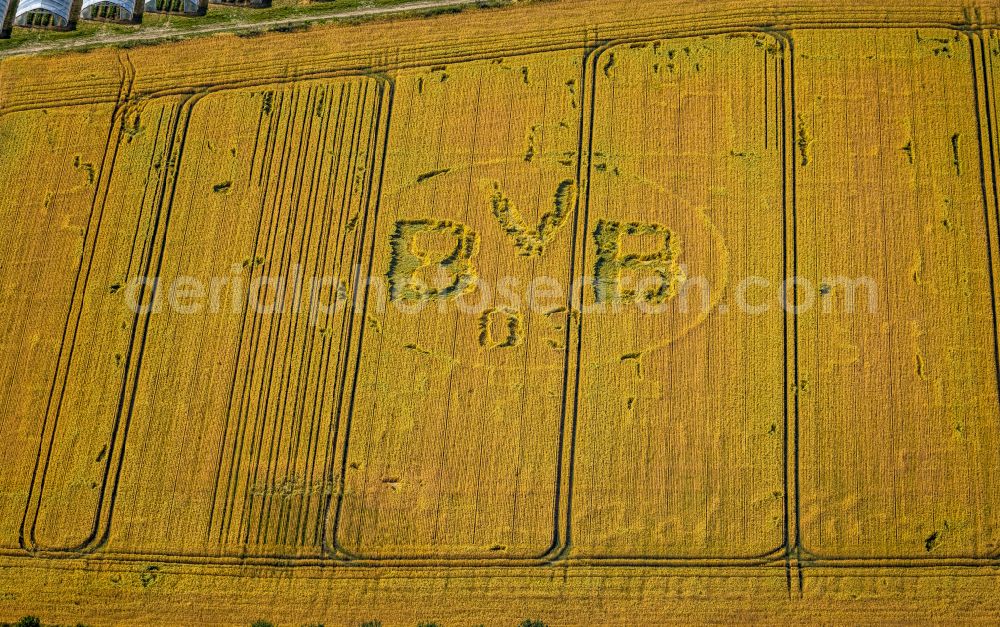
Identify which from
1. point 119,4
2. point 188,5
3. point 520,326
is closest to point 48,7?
point 119,4

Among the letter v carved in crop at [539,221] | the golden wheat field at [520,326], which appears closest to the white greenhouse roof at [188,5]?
the golden wheat field at [520,326]

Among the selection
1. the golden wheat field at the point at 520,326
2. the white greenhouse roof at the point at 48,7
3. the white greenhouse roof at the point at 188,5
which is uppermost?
the white greenhouse roof at the point at 188,5

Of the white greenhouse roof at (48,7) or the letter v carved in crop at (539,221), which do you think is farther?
the white greenhouse roof at (48,7)

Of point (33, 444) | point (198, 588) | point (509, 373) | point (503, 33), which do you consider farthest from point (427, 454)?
point (503, 33)

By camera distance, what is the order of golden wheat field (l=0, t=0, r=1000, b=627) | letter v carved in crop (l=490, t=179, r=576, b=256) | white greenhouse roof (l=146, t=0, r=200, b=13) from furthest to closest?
white greenhouse roof (l=146, t=0, r=200, b=13) → letter v carved in crop (l=490, t=179, r=576, b=256) → golden wheat field (l=0, t=0, r=1000, b=627)

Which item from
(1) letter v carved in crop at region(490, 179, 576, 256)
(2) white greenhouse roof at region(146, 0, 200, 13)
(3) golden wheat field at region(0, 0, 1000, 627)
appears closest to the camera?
(3) golden wheat field at region(0, 0, 1000, 627)

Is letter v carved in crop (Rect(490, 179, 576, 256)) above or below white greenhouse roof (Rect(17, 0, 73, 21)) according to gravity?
below

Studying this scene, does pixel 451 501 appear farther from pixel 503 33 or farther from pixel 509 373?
pixel 503 33

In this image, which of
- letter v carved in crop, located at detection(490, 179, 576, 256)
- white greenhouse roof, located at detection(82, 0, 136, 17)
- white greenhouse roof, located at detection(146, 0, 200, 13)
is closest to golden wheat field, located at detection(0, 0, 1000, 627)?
letter v carved in crop, located at detection(490, 179, 576, 256)

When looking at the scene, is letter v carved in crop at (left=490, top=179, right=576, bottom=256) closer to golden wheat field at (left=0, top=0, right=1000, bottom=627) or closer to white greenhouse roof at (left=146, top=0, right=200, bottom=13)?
golden wheat field at (left=0, top=0, right=1000, bottom=627)

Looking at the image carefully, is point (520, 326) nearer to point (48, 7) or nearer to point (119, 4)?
point (119, 4)

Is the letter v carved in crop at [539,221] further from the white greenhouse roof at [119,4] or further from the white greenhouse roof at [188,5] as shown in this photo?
the white greenhouse roof at [119,4]
